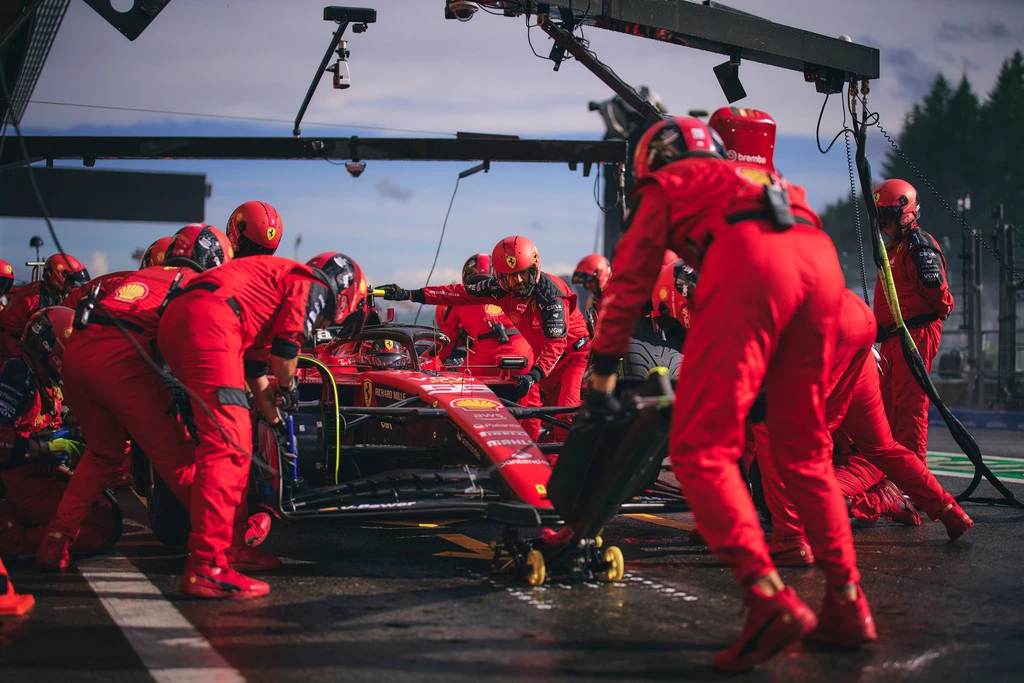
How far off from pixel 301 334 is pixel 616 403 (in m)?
1.77

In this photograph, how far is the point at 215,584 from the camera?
4.74 meters

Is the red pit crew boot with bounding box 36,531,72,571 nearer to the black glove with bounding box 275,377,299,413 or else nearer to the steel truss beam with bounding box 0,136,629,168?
the black glove with bounding box 275,377,299,413

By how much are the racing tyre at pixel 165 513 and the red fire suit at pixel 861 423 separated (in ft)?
10.6

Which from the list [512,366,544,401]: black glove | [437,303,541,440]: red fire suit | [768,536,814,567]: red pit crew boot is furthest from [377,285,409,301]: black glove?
[768,536,814,567]: red pit crew boot

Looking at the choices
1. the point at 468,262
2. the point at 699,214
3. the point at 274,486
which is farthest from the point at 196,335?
the point at 468,262

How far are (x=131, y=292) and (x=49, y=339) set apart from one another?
91cm

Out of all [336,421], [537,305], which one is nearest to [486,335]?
[537,305]

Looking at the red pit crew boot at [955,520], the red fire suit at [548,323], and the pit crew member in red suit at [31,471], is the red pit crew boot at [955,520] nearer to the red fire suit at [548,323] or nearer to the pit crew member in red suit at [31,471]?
the red fire suit at [548,323]

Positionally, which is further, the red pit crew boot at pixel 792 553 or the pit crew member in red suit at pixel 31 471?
the pit crew member in red suit at pixel 31 471

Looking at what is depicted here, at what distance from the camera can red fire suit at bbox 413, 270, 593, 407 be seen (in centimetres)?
910

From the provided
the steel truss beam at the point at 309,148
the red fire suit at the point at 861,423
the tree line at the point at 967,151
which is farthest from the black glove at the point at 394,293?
the tree line at the point at 967,151

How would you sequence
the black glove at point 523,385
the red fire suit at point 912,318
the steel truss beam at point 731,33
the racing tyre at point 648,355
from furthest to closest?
the steel truss beam at point 731,33 < the black glove at point 523,385 < the red fire suit at point 912,318 < the racing tyre at point 648,355

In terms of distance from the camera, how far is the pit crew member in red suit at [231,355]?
189 inches

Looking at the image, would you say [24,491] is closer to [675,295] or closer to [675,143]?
[675,295]
